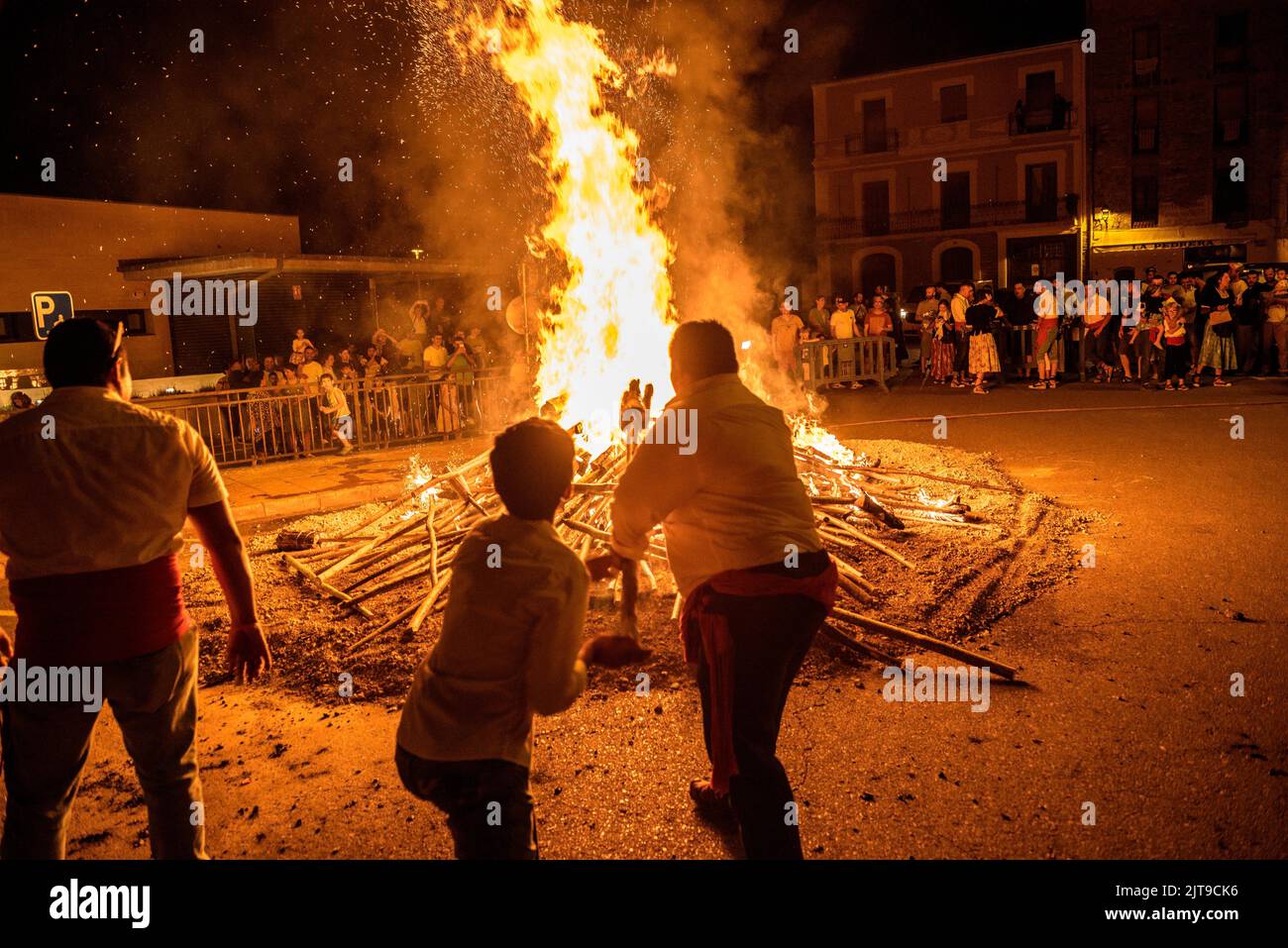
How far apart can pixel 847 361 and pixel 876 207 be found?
2728cm

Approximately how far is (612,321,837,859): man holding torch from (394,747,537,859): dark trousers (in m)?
0.85

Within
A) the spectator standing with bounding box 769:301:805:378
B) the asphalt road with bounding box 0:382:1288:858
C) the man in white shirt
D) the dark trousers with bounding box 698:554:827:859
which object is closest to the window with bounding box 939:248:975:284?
the spectator standing with bounding box 769:301:805:378

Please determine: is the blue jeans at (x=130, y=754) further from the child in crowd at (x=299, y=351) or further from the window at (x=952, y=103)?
the window at (x=952, y=103)

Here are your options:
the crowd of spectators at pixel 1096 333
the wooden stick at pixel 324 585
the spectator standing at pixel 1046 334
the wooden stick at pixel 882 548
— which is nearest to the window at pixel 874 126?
the crowd of spectators at pixel 1096 333

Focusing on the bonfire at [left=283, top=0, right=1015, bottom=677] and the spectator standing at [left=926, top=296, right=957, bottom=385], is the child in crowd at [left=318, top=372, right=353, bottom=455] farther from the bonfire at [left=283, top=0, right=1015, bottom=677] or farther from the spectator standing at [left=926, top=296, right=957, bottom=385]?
the spectator standing at [left=926, top=296, right=957, bottom=385]

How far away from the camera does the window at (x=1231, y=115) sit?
1515 inches

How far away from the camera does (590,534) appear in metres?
6.40

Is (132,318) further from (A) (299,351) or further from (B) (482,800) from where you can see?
(B) (482,800)

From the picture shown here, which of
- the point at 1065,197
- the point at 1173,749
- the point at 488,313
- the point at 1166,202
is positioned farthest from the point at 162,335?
the point at 1166,202

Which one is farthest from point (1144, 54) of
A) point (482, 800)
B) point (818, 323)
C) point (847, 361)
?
point (482, 800)

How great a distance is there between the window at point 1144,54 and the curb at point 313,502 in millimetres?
41678

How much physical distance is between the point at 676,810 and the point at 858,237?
43.0 metres

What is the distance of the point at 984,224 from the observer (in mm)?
41219
